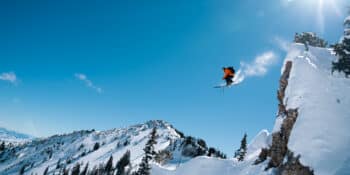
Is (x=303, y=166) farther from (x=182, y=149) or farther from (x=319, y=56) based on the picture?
(x=182, y=149)

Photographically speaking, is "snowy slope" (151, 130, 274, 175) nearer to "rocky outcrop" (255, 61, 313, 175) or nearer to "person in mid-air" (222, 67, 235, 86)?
"rocky outcrop" (255, 61, 313, 175)

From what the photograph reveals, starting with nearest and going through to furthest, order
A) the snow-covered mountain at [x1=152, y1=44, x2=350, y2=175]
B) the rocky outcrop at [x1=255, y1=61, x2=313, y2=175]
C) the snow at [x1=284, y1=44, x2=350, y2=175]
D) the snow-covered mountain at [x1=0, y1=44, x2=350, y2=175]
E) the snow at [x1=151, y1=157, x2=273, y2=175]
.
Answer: the snow at [x1=284, y1=44, x2=350, y2=175]
the snow-covered mountain at [x1=152, y1=44, x2=350, y2=175]
the snow-covered mountain at [x1=0, y1=44, x2=350, y2=175]
the rocky outcrop at [x1=255, y1=61, x2=313, y2=175]
the snow at [x1=151, y1=157, x2=273, y2=175]

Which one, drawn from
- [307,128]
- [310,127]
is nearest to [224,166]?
[307,128]

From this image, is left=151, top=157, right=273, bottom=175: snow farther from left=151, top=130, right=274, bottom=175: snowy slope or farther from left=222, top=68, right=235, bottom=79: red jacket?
left=222, top=68, right=235, bottom=79: red jacket

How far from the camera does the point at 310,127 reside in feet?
80.3

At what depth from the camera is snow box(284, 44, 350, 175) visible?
21.3 metres

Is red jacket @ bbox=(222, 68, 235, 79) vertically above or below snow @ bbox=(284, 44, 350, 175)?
below

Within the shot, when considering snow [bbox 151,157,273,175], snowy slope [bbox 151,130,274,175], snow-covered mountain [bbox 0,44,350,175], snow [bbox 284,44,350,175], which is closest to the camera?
→ snow [bbox 284,44,350,175]

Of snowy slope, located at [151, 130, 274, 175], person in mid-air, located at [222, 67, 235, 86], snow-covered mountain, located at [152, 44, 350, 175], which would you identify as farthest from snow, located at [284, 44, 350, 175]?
person in mid-air, located at [222, 67, 235, 86]

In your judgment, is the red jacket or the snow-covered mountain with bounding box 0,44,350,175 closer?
the red jacket

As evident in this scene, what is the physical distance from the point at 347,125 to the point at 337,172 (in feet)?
15.3

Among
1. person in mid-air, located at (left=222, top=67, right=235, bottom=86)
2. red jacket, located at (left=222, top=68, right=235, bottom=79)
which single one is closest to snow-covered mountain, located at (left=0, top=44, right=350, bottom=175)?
person in mid-air, located at (left=222, top=67, right=235, bottom=86)

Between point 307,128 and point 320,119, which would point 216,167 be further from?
point 320,119

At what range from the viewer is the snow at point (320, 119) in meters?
21.3
